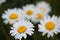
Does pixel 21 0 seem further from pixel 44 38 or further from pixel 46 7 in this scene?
pixel 44 38

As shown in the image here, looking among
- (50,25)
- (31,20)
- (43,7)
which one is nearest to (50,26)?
Answer: (50,25)

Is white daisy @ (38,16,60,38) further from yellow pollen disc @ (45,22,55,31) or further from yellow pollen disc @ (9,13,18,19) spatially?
yellow pollen disc @ (9,13,18,19)

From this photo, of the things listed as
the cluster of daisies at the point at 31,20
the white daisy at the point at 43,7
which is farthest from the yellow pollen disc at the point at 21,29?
A: the white daisy at the point at 43,7

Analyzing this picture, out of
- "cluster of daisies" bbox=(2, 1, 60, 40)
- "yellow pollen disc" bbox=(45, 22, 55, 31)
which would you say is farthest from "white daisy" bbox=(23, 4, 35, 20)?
"yellow pollen disc" bbox=(45, 22, 55, 31)

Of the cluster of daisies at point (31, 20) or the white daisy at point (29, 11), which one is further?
the white daisy at point (29, 11)

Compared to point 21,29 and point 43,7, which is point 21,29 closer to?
point 21,29

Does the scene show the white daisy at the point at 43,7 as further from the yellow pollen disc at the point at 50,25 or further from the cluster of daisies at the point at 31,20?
the yellow pollen disc at the point at 50,25

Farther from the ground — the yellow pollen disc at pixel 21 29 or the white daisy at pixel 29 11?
the white daisy at pixel 29 11
